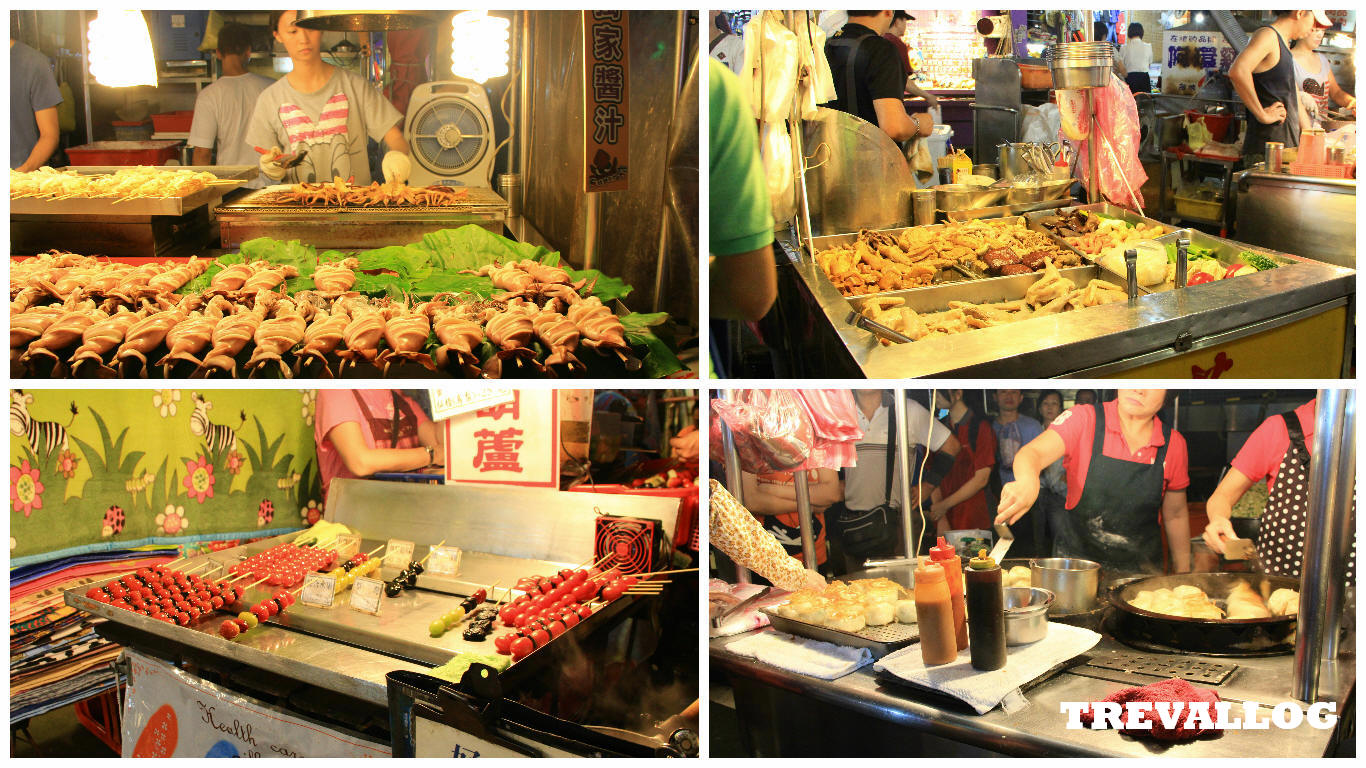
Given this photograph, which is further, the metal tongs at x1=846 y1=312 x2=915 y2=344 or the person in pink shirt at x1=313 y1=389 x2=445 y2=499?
the person in pink shirt at x1=313 y1=389 x2=445 y2=499

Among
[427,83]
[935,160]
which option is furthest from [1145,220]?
[427,83]

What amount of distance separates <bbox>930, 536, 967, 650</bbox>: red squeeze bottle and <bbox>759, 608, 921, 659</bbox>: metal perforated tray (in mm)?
76

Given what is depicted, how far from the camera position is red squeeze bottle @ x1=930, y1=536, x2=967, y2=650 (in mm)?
1734

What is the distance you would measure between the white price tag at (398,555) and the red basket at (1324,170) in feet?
9.27

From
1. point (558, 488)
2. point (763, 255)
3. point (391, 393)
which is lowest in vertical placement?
point (558, 488)

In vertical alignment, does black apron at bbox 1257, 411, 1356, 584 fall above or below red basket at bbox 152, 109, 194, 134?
below

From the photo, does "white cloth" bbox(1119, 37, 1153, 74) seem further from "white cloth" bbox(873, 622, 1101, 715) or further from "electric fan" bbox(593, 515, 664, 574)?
"electric fan" bbox(593, 515, 664, 574)

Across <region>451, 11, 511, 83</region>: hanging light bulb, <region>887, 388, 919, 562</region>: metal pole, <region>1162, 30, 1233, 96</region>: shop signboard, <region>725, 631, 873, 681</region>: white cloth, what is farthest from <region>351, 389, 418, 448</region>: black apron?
<region>1162, 30, 1233, 96</region>: shop signboard

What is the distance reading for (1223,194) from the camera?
2803 mm

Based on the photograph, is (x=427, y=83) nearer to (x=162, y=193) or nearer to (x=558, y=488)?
(x=162, y=193)

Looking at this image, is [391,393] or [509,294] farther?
[391,393]

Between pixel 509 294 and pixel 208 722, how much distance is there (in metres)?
1.17

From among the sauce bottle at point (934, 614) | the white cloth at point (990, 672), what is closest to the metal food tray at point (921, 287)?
the sauce bottle at point (934, 614)

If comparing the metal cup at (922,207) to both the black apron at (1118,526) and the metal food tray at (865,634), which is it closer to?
the black apron at (1118,526)
